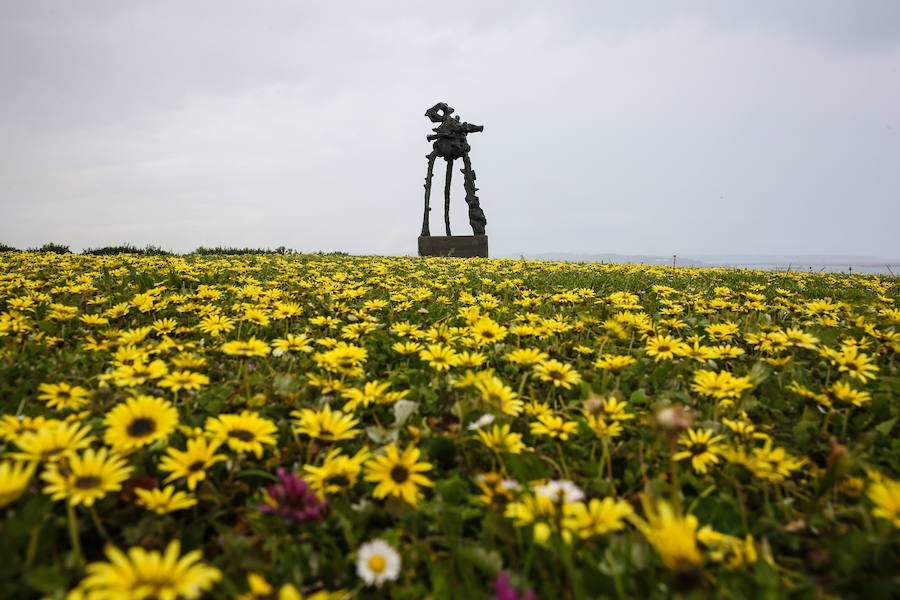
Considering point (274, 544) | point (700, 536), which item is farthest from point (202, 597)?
point (700, 536)

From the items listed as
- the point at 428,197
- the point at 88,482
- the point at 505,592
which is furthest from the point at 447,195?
the point at 505,592

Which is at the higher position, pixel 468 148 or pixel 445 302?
pixel 468 148

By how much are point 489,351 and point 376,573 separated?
1759 mm

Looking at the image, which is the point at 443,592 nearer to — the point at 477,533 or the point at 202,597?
the point at 477,533

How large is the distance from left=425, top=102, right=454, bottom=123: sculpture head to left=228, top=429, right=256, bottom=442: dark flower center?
19689 millimetres

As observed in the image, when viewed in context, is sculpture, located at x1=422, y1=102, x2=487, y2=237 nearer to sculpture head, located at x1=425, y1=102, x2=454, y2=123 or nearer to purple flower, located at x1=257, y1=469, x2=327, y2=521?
sculpture head, located at x1=425, y1=102, x2=454, y2=123

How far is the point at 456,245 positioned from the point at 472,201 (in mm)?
2036

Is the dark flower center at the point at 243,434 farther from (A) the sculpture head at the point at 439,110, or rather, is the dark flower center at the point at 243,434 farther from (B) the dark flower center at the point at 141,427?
(A) the sculpture head at the point at 439,110

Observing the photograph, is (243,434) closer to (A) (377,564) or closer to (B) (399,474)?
(B) (399,474)

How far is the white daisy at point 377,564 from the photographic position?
3.77 ft

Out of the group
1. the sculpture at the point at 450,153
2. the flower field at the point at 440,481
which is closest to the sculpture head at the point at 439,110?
the sculpture at the point at 450,153

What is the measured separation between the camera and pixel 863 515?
4.46 feet

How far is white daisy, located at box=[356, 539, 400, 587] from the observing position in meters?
1.15

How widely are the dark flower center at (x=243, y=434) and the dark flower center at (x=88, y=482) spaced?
1.20 ft
